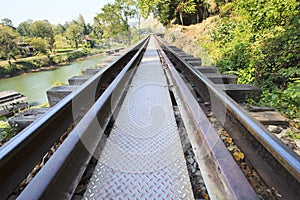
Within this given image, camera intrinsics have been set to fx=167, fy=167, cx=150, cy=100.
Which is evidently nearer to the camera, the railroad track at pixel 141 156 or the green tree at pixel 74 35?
the railroad track at pixel 141 156

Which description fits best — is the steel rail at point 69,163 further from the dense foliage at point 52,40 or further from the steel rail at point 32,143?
the dense foliage at point 52,40

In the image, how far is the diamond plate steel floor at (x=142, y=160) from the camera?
1.03m

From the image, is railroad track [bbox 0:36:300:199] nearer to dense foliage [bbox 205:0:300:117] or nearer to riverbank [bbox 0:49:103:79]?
dense foliage [bbox 205:0:300:117]

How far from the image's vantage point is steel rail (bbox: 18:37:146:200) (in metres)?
0.71

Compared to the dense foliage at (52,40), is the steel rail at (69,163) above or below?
below

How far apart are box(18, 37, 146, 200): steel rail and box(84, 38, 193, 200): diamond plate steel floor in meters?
0.12

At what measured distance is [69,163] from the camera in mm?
945

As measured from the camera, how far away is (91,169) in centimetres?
120

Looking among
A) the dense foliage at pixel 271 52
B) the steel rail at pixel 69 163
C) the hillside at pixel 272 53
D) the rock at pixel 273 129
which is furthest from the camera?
the dense foliage at pixel 271 52

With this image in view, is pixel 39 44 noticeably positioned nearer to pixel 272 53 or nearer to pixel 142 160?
pixel 272 53

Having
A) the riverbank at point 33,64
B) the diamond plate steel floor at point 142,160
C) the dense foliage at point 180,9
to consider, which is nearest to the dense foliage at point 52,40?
the riverbank at point 33,64

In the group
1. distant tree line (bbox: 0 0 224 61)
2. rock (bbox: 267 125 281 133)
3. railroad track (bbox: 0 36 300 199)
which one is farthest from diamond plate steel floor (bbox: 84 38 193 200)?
distant tree line (bbox: 0 0 224 61)

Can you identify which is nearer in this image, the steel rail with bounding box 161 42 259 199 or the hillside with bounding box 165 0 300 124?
the steel rail with bounding box 161 42 259 199

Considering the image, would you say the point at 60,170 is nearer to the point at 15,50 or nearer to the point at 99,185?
the point at 99,185
